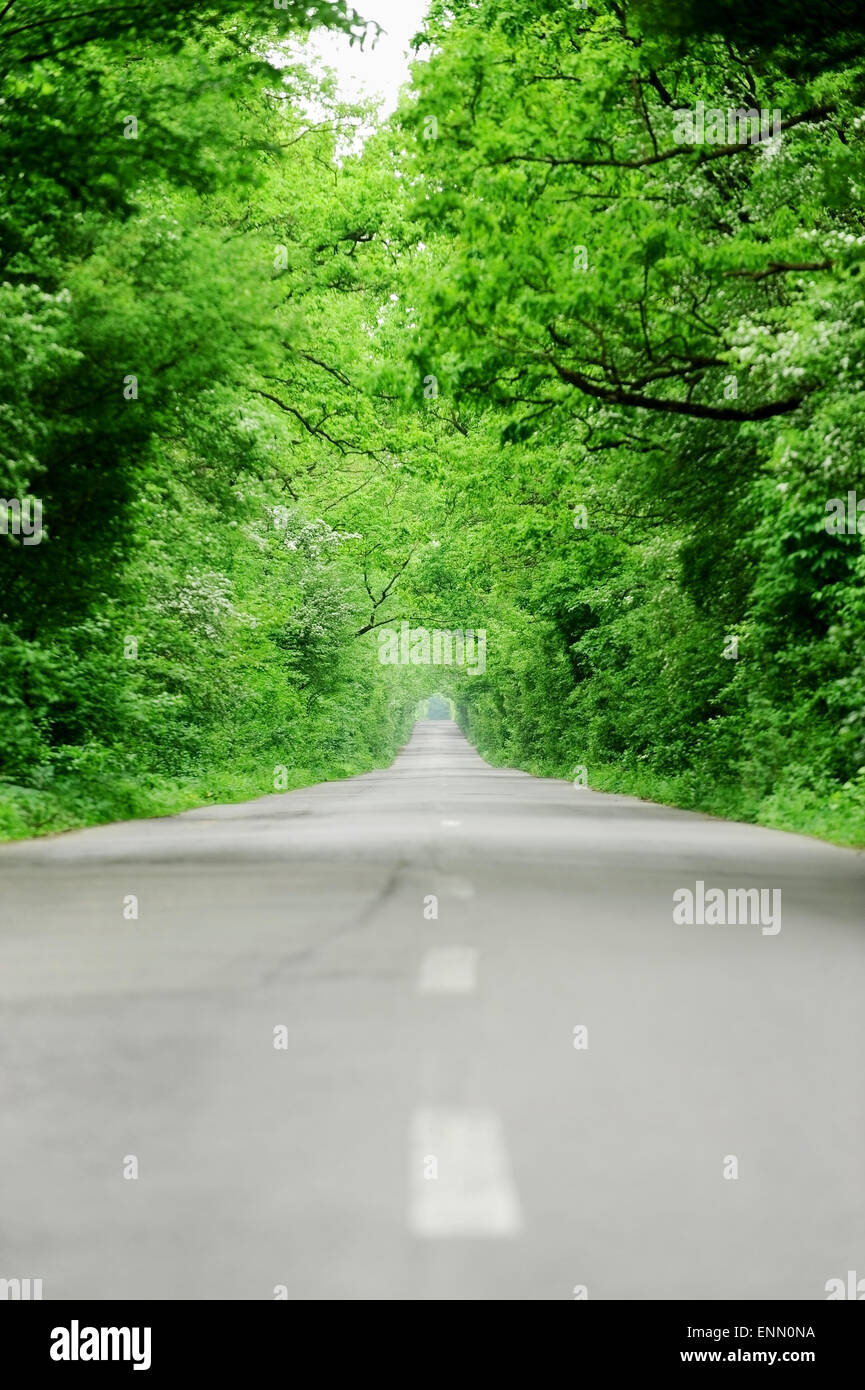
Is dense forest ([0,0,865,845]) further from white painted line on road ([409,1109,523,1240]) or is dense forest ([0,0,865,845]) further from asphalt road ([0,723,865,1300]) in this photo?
white painted line on road ([409,1109,523,1240])

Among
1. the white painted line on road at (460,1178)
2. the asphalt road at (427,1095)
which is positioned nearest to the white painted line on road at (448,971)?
the asphalt road at (427,1095)

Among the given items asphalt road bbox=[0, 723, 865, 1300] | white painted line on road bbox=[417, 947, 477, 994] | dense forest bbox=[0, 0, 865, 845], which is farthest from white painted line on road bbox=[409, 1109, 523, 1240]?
dense forest bbox=[0, 0, 865, 845]

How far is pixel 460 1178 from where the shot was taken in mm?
5371

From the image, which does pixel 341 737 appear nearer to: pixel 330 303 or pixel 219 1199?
pixel 330 303

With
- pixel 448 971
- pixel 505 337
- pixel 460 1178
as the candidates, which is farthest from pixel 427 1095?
pixel 505 337

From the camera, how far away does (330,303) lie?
4178cm

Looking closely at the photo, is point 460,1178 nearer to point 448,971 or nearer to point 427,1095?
point 427,1095

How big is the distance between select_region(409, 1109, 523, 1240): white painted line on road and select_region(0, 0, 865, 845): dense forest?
11936 mm

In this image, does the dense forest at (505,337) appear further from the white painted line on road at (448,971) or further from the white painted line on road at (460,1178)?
the white painted line on road at (460,1178)

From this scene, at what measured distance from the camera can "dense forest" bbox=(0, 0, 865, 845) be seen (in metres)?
18.6

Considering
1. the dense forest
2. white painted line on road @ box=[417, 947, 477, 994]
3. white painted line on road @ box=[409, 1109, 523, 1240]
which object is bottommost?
white painted line on road @ box=[409, 1109, 523, 1240]

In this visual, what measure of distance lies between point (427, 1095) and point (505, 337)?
576 inches

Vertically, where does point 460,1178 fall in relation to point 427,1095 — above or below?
below
